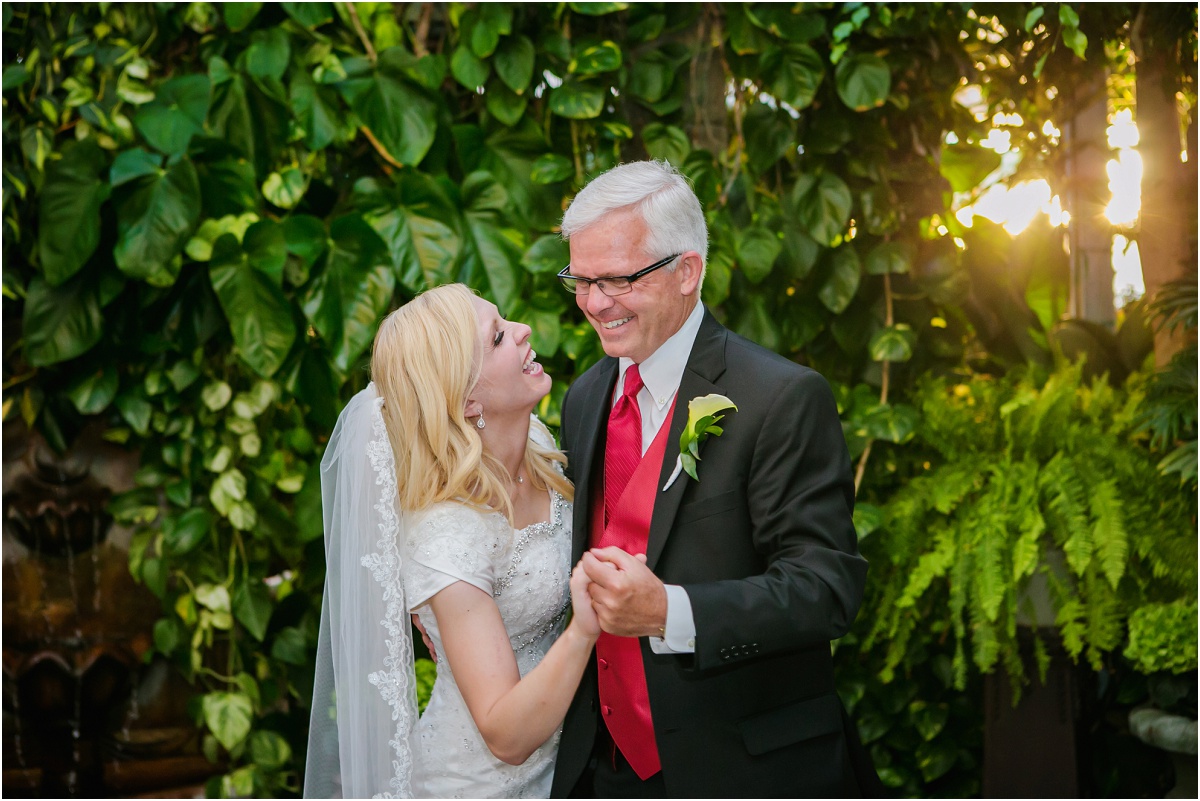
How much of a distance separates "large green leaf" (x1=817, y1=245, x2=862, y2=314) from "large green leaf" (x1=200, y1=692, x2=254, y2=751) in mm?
2115

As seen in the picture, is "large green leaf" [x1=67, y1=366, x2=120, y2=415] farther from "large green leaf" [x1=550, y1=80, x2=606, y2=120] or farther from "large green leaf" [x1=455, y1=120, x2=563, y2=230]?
"large green leaf" [x1=550, y1=80, x2=606, y2=120]

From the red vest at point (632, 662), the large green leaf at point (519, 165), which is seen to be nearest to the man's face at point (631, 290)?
the red vest at point (632, 662)

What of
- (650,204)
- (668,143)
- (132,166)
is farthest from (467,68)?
(650,204)

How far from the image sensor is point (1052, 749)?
115 inches

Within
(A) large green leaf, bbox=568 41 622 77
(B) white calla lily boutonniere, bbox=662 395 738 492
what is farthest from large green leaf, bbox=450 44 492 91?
(B) white calla lily boutonniere, bbox=662 395 738 492

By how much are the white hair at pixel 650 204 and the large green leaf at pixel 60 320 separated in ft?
6.36

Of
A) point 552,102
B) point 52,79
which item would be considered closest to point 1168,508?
point 552,102

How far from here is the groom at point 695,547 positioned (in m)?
1.47

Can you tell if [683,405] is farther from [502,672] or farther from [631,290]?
[502,672]

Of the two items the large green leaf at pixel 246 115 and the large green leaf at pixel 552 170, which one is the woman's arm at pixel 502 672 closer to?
the large green leaf at pixel 552 170

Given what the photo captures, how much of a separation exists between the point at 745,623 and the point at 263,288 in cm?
192

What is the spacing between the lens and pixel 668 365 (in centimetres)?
180

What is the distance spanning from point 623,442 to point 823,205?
4.72 ft

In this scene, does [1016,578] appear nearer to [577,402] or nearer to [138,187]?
[577,402]
